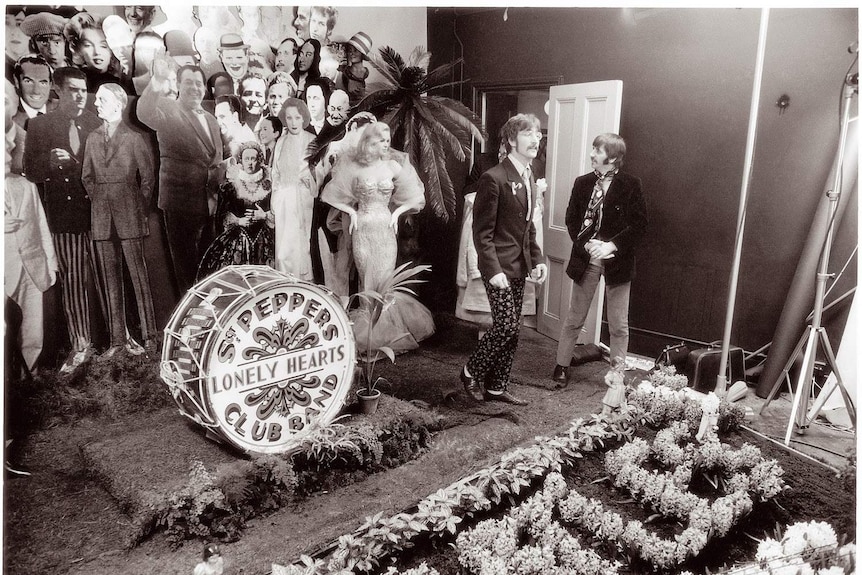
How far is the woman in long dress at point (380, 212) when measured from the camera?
3723mm

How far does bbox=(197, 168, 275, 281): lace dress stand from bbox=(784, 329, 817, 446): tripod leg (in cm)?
298

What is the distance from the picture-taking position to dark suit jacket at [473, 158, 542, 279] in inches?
135

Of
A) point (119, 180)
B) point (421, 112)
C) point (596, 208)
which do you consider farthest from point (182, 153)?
point (596, 208)

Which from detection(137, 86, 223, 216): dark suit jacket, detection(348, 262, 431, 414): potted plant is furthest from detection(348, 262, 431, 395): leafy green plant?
detection(137, 86, 223, 216): dark suit jacket

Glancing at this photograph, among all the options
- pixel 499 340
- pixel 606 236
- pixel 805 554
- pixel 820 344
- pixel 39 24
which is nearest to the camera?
pixel 39 24

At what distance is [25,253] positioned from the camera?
100 inches

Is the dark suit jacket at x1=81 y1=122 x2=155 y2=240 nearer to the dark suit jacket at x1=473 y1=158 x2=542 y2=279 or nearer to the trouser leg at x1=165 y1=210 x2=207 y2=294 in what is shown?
the trouser leg at x1=165 y1=210 x2=207 y2=294

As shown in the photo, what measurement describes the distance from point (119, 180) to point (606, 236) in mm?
2572

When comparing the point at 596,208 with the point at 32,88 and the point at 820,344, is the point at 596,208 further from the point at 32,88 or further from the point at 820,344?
the point at 32,88

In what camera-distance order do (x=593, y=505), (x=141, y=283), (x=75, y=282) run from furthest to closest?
1. (x=141, y=283)
2. (x=593, y=505)
3. (x=75, y=282)

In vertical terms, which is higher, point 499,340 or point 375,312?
point 375,312

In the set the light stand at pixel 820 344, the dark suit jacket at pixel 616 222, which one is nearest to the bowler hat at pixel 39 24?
the dark suit jacket at pixel 616 222

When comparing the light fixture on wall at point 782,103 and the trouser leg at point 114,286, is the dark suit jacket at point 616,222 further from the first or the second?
the trouser leg at point 114,286

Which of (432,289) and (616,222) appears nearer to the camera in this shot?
(616,222)
